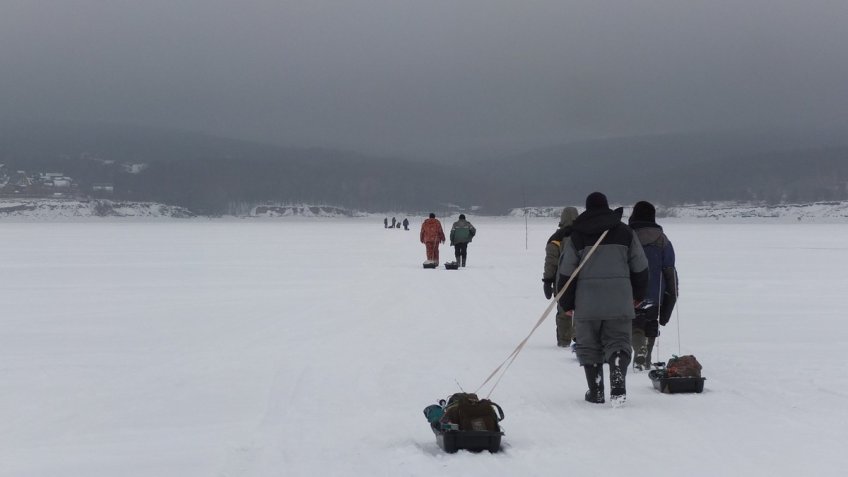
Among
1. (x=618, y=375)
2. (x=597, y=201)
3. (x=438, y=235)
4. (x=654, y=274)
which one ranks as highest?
(x=597, y=201)

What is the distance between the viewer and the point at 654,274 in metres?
8.51

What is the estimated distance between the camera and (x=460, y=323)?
13062mm

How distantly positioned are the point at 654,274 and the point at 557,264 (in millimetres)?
1319

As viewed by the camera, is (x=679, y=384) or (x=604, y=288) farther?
(x=679, y=384)

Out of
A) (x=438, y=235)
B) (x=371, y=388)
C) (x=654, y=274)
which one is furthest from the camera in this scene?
(x=438, y=235)

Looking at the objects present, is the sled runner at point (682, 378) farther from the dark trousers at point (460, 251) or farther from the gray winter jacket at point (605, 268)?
the dark trousers at point (460, 251)

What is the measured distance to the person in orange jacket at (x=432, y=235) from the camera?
24797 mm

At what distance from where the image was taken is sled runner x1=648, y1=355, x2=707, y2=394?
25.8 feet

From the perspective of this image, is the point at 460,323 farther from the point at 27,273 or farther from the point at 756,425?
the point at 27,273

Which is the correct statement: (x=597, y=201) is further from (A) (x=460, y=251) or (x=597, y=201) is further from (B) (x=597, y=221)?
(A) (x=460, y=251)

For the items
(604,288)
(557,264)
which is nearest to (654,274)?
(557,264)

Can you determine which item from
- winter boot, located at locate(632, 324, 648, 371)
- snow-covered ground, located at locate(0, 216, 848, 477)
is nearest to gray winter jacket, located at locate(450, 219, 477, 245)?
snow-covered ground, located at locate(0, 216, 848, 477)

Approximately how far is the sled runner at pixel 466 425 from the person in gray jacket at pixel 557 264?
6.43 ft

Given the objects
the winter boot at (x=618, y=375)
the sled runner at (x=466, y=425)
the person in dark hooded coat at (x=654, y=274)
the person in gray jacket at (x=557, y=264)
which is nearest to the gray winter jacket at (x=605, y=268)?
the winter boot at (x=618, y=375)
